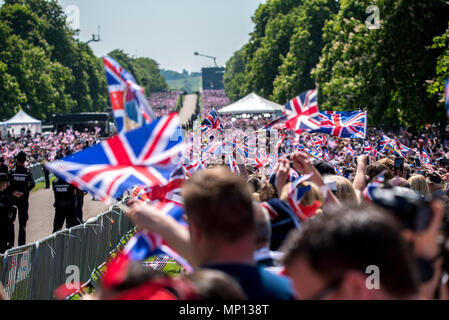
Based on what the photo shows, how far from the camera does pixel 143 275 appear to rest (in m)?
2.20

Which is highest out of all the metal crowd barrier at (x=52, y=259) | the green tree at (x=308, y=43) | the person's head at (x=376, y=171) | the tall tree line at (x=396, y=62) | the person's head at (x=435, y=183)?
the green tree at (x=308, y=43)

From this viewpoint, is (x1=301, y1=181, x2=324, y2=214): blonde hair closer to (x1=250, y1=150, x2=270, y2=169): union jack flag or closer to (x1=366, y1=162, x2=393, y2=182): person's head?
(x1=366, y1=162, x2=393, y2=182): person's head

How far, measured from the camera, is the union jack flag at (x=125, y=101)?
14.9 ft

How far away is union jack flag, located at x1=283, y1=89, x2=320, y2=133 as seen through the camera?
22.2 feet

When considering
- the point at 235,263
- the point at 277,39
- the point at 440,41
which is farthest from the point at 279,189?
the point at 277,39

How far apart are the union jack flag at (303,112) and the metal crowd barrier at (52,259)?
10.8ft

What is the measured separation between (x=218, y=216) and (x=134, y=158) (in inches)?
60.2

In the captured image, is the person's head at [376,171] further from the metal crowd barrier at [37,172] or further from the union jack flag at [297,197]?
the metal crowd barrier at [37,172]

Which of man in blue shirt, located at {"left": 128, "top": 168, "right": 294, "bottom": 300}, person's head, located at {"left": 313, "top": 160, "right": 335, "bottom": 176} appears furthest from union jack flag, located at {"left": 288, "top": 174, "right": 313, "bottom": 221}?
person's head, located at {"left": 313, "top": 160, "right": 335, "bottom": 176}

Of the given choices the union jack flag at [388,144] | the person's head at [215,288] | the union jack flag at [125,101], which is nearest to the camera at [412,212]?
the person's head at [215,288]

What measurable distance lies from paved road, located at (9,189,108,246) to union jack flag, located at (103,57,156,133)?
954 centimetres

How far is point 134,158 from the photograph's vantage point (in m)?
3.94

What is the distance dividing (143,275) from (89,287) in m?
8.07

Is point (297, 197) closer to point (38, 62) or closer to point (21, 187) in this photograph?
point (21, 187)
